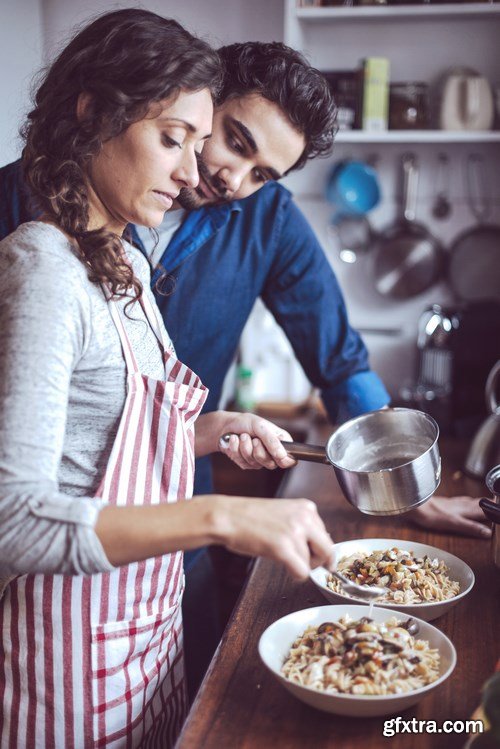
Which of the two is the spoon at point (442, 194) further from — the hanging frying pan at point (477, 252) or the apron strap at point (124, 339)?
the apron strap at point (124, 339)

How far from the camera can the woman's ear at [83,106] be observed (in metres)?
1.12

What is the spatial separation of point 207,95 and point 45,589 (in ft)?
2.58

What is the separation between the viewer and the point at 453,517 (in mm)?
1621

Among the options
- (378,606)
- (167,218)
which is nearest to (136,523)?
(378,606)

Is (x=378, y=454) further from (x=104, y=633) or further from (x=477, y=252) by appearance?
(x=477, y=252)

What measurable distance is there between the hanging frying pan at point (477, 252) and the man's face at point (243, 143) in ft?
4.64

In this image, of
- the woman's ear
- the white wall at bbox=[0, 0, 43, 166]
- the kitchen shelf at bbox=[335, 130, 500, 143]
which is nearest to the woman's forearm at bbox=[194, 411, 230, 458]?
the woman's ear

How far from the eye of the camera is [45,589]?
1106 millimetres

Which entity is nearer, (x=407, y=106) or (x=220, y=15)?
(x=407, y=106)

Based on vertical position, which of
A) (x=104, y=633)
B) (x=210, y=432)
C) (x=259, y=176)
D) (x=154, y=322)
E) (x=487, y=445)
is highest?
(x=259, y=176)

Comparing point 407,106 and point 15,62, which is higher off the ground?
point 15,62

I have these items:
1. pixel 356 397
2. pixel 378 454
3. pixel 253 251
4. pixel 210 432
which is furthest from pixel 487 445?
pixel 210 432

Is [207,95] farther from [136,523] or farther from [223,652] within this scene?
[223,652]

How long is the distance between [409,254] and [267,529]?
219 centimetres
